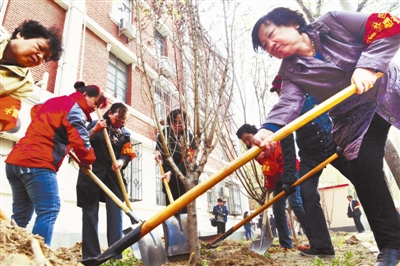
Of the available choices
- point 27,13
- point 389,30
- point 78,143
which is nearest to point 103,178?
point 78,143

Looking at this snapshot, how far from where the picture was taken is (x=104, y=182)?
3393 mm

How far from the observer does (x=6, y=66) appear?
1.95 metres

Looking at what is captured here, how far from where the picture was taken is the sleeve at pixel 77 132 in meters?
2.52

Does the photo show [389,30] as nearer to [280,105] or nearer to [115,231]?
[280,105]

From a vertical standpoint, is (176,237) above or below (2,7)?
below

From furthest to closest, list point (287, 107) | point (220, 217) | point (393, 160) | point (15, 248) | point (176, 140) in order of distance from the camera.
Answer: point (220, 217) → point (393, 160) → point (176, 140) → point (287, 107) → point (15, 248)

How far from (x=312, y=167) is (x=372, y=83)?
1.59m

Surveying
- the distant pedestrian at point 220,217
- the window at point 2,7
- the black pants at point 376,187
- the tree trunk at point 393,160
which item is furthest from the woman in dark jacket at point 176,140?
the distant pedestrian at point 220,217

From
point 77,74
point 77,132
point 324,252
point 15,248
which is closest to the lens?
point 15,248

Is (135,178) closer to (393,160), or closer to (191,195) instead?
(393,160)

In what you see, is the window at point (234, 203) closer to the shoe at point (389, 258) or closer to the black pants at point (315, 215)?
the black pants at point (315, 215)

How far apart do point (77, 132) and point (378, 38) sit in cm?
239

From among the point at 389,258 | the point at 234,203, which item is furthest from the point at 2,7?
the point at 234,203

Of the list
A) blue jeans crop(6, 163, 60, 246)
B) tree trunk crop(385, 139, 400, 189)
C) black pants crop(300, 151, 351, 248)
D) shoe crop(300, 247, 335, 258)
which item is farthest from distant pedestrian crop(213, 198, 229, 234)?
blue jeans crop(6, 163, 60, 246)
